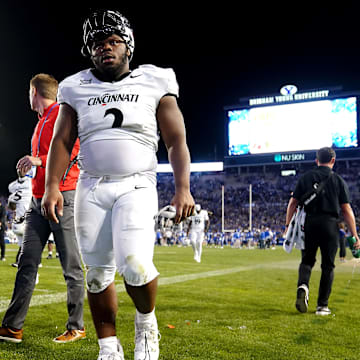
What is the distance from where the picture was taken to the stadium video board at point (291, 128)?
1438 inches

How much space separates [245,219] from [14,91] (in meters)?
25.6

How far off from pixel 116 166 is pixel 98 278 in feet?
2.23

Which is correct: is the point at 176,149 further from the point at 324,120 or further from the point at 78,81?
the point at 324,120

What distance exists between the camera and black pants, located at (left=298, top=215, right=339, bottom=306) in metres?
5.16

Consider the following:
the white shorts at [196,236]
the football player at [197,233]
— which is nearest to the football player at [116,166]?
the football player at [197,233]

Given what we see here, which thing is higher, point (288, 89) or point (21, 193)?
point (288, 89)

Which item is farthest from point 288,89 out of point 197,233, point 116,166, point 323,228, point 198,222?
point 116,166

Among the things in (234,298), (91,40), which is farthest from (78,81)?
(234,298)

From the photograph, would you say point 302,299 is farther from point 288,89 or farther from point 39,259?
point 288,89

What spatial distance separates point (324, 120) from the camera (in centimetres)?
3725

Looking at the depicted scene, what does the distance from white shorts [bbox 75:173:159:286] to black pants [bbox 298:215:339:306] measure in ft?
10.5

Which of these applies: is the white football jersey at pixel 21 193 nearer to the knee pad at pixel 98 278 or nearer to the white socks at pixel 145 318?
the knee pad at pixel 98 278

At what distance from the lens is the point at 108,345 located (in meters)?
2.52

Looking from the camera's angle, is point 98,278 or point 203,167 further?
point 203,167
